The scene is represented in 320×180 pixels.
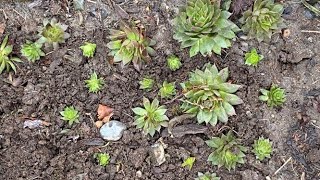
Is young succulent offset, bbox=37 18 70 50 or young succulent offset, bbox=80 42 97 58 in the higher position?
young succulent offset, bbox=37 18 70 50

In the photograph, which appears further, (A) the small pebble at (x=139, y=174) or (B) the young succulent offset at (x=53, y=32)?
(B) the young succulent offset at (x=53, y=32)

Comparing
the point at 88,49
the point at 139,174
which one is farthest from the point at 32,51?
the point at 139,174

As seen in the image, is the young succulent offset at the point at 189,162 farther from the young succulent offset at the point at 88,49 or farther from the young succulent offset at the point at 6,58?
the young succulent offset at the point at 6,58

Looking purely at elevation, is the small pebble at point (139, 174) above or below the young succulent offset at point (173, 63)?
below

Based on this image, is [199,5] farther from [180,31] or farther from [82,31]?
[82,31]

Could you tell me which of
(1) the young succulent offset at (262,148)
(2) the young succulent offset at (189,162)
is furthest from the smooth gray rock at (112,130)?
(1) the young succulent offset at (262,148)

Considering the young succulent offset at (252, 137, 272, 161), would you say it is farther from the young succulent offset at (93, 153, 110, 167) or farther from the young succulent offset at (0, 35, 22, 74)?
the young succulent offset at (0, 35, 22, 74)

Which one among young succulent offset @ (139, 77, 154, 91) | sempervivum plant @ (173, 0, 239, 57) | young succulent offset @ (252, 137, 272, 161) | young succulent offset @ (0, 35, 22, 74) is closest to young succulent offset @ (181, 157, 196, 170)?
young succulent offset @ (252, 137, 272, 161)
